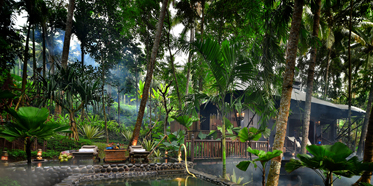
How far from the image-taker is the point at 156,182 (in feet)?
22.3

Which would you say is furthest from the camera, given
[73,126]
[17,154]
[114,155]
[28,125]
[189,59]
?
[189,59]

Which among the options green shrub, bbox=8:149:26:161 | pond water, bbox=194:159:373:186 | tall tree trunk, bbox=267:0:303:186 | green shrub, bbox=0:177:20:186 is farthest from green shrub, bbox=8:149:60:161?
tall tree trunk, bbox=267:0:303:186

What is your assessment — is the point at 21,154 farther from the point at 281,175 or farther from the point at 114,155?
the point at 281,175

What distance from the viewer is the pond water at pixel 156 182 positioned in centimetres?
648

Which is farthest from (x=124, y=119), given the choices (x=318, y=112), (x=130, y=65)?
(x=318, y=112)

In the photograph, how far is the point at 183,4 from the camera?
42.1ft

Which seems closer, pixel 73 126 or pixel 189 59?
pixel 73 126

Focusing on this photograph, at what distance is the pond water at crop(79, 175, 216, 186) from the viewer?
648 centimetres

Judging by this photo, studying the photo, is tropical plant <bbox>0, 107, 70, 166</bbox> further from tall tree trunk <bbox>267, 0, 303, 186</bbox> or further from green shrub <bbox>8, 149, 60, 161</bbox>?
tall tree trunk <bbox>267, 0, 303, 186</bbox>

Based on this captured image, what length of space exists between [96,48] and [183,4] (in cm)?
726

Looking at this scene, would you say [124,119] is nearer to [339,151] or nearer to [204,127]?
[204,127]

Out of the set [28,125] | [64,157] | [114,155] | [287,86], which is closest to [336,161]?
[287,86]

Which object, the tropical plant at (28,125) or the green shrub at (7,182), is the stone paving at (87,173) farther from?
the tropical plant at (28,125)

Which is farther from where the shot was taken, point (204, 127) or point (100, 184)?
point (204, 127)
